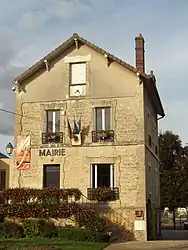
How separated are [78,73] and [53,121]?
10.3ft

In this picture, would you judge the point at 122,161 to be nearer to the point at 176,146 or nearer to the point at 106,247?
the point at 106,247

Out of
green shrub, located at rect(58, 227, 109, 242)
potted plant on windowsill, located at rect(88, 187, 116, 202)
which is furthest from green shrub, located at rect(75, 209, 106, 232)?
potted plant on windowsill, located at rect(88, 187, 116, 202)

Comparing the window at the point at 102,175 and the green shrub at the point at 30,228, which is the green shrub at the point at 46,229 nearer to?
the green shrub at the point at 30,228

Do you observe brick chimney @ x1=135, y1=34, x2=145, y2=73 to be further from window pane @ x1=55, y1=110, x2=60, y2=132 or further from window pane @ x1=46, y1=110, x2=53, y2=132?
window pane @ x1=46, y1=110, x2=53, y2=132

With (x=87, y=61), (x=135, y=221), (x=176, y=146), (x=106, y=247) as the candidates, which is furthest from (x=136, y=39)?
(x=176, y=146)

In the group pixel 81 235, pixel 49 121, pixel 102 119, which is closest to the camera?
pixel 81 235

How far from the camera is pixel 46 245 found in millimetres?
18672

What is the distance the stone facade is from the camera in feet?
78.5

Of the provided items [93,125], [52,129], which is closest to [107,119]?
[93,125]

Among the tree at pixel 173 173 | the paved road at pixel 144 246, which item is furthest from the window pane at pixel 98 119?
the tree at pixel 173 173

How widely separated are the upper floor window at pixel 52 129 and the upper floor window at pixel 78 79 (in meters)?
1.60

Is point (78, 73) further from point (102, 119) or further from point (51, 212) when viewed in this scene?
point (51, 212)

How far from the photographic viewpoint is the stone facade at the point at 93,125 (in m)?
23.9

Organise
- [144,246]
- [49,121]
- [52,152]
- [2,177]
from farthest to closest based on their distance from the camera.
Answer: [2,177]
[49,121]
[52,152]
[144,246]
